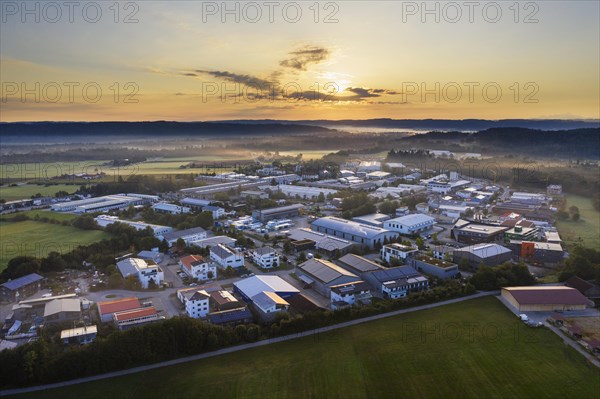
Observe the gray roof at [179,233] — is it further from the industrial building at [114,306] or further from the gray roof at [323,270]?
the gray roof at [323,270]

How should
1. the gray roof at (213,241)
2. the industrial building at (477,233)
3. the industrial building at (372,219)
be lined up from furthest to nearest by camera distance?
the industrial building at (372,219) < the industrial building at (477,233) < the gray roof at (213,241)

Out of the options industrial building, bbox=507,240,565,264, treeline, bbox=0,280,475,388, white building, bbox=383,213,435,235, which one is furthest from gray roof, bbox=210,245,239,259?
industrial building, bbox=507,240,565,264

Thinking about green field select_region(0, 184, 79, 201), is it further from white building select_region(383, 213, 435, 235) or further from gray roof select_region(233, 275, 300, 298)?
white building select_region(383, 213, 435, 235)

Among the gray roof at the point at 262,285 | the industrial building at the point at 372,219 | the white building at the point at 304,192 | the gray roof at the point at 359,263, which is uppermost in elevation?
the white building at the point at 304,192

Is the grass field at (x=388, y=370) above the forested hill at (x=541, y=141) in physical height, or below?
below

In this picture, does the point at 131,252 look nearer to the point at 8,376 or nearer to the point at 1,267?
the point at 1,267

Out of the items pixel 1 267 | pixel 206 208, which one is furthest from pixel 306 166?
pixel 1 267

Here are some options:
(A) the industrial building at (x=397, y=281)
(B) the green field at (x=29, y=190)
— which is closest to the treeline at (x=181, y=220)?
(A) the industrial building at (x=397, y=281)
